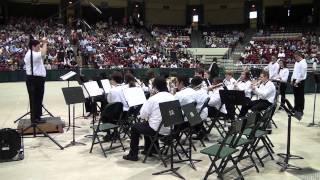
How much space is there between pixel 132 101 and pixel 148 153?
110 cm

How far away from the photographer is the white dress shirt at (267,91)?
32.6ft

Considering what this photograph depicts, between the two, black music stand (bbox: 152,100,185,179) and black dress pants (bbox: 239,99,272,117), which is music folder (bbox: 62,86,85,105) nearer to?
black music stand (bbox: 152,100,185,179)

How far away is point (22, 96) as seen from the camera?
58.2 ft

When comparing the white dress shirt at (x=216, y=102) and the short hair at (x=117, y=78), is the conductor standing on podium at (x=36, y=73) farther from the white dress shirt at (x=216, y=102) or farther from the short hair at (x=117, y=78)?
the white dress shirt at (x=216, y=102)

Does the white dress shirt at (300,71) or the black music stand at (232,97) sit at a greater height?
the white dress shirt at (300,71)

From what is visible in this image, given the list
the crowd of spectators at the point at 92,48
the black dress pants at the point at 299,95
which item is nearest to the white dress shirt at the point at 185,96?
the black dress pants at the point at 299,95

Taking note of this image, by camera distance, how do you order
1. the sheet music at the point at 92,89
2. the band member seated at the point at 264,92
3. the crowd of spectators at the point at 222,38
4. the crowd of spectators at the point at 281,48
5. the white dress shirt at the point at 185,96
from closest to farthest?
the white dress shirt at the point at 185,96 < the sheet music at the point at 92,89 < the band member seated at the point at 264,92 < the crowd of spectators at the point at 281,48 < the crowd of spectators at the point at 222,38

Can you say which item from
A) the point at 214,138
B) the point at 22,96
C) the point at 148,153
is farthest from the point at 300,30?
the point at 148,153

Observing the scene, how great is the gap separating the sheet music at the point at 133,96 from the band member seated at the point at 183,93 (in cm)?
80

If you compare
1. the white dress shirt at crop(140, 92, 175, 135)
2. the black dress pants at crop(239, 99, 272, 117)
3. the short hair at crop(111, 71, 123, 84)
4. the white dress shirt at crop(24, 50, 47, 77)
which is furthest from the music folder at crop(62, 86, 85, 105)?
the black dress pants at crop(239, 99, 272, 117)

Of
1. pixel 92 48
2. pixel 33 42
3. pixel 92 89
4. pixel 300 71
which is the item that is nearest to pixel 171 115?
pixel 92 89

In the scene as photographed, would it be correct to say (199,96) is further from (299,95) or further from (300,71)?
(299,95)

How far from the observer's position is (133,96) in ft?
26.5

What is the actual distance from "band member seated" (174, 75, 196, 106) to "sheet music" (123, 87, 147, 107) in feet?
2.62
